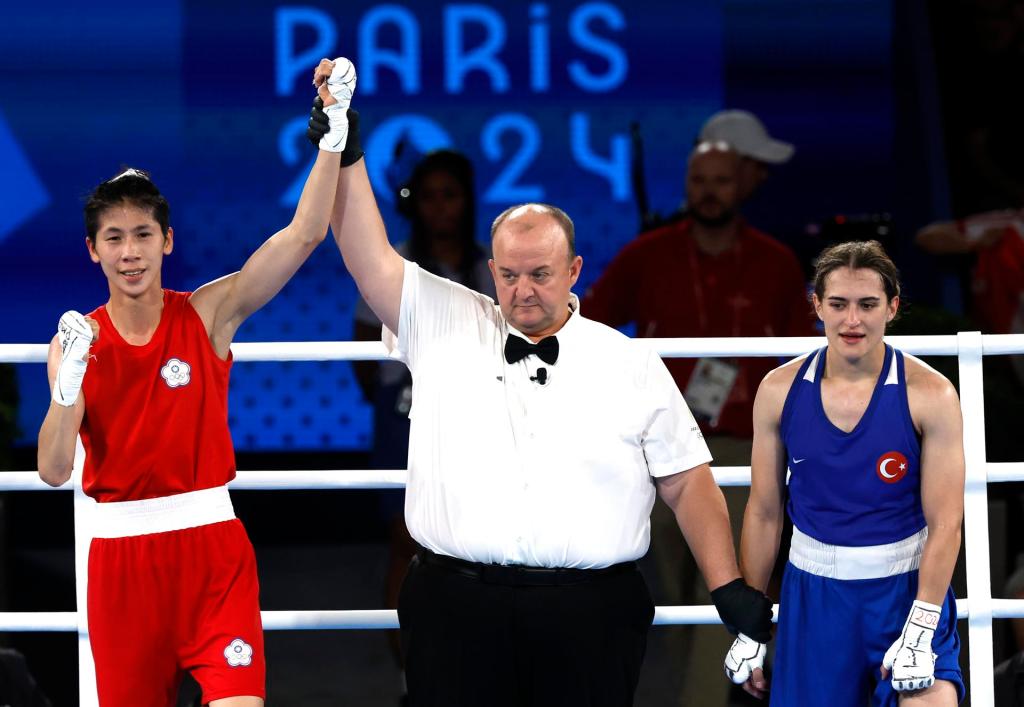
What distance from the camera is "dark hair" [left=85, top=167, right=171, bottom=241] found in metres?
3.01

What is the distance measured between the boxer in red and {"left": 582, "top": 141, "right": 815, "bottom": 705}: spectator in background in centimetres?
180

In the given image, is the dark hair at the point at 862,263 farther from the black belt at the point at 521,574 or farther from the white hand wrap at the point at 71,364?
the white hand wrap at the point at 71,364

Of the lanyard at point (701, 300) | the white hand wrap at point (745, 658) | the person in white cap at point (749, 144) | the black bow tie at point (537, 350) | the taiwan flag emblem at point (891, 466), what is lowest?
the white hand wrap at point (745, 658)

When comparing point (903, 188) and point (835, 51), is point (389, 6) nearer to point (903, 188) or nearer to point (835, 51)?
point (835, 51)

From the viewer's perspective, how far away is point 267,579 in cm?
619

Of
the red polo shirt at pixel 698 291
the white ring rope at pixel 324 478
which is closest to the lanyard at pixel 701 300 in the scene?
the red polo shirt at pixel 698 291

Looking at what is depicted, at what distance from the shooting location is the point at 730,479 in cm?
341

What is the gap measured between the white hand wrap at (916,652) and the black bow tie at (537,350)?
83cm

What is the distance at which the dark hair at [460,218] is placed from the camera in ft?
15.8

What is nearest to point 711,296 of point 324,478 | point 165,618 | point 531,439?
point 324,478

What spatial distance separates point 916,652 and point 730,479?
2.26 feet

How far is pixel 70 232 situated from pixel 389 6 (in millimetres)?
1856

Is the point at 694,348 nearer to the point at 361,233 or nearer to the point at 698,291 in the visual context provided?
the point at 361,233

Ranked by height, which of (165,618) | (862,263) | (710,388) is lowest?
(165,618)
